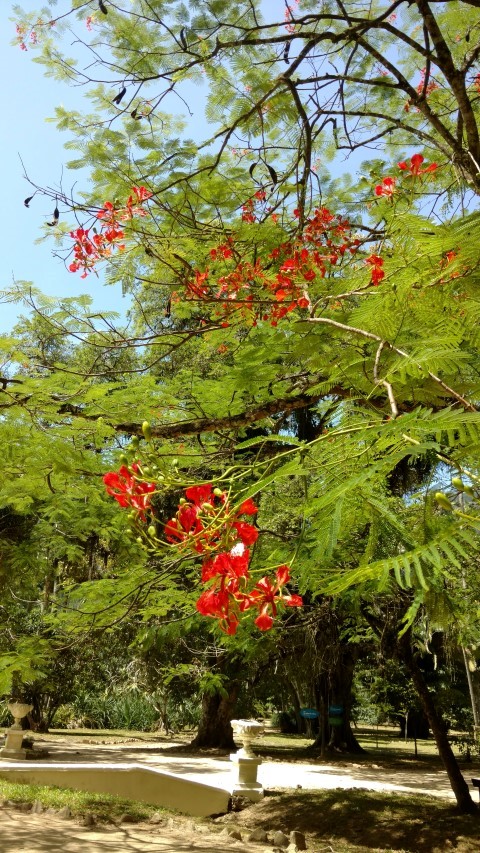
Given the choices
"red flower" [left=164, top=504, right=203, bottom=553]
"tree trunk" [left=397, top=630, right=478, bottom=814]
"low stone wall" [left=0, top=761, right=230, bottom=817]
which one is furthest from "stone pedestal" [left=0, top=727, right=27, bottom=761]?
"red flower" [left=164, top=504, right=203, bottom=553]

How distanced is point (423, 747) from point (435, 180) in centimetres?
1931

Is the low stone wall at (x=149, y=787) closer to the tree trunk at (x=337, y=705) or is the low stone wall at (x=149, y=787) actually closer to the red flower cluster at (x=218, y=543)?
the tree trunk at (x=337, y=705)

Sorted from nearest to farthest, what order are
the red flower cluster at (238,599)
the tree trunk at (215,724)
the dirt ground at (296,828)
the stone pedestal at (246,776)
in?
1. the red flower cluster at (238,599)
2. the dirt ground at (296,828)
3. the stone pedestal at (246,776)
4. the tree trunk at (215,724)

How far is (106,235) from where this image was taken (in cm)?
479

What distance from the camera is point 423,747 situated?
20.5m

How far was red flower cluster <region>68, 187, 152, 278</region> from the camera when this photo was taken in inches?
185

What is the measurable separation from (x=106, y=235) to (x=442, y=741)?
6.81m

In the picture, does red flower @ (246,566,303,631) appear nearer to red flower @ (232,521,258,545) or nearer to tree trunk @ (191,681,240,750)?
red flower @ (232,521,258,545)

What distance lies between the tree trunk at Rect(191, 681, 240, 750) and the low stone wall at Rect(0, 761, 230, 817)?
6.85m

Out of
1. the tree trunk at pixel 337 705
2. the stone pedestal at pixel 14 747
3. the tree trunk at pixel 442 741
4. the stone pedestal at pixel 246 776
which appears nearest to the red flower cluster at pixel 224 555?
the tree trunk at pixel 442 741

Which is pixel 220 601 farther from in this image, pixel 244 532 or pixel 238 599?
pixel 244 532

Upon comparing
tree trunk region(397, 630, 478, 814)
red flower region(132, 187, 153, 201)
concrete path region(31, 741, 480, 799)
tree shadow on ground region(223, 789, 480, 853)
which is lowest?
concrete path region(31, 741, 480, 799)

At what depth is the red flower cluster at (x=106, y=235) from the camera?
4.70m

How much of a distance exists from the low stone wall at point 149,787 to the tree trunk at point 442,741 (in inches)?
110
